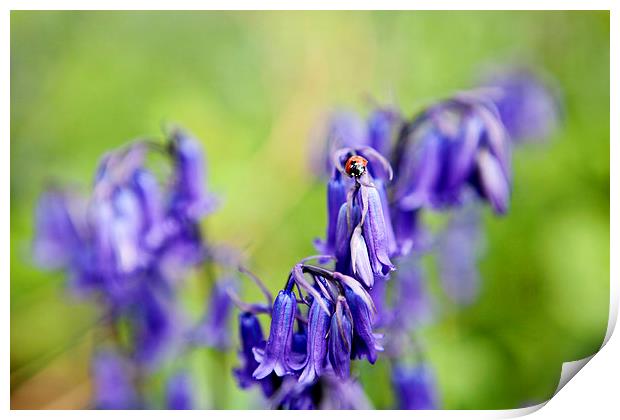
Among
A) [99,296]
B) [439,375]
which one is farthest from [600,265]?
[99,296]

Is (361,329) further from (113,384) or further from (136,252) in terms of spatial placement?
(113,384)

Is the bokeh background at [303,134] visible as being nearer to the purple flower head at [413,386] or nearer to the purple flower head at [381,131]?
the purple flower head at [413,386]

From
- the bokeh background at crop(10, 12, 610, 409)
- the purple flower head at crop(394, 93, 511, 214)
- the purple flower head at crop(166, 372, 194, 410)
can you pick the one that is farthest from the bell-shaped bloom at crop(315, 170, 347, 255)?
the purple flower head at crop(166, 372, 194, 410)

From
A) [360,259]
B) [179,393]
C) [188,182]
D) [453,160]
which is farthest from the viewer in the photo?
[179,393]

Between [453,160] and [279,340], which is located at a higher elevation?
[453,160]

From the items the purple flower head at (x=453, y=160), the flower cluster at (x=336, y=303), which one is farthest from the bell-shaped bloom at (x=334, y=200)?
the purple flower head at (x=453, y=160)

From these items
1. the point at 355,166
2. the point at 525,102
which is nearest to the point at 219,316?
the point at 355,166
